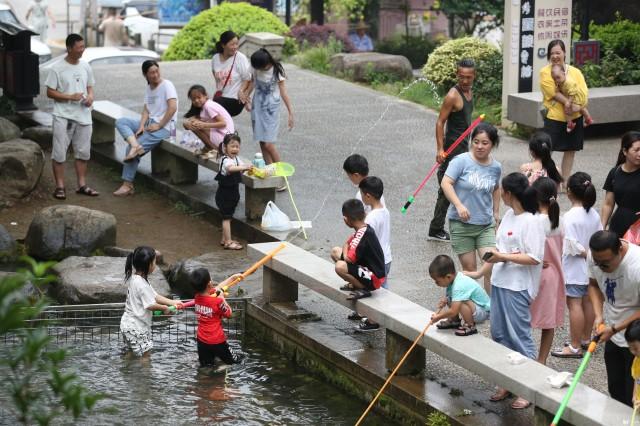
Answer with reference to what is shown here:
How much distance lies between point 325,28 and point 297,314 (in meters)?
17.1

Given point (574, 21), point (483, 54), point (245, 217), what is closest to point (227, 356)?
point (245, 217)

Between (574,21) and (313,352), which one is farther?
(574,21)

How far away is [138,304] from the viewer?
897cm

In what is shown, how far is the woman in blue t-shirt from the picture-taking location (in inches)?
345

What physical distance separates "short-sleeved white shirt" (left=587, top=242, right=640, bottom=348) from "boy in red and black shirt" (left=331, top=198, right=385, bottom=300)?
1769 millimetres

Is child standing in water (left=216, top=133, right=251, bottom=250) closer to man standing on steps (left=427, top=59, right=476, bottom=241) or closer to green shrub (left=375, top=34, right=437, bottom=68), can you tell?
man standing on steps (left=427, top=59, right=476, bottom=241)

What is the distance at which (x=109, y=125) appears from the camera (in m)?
15.6

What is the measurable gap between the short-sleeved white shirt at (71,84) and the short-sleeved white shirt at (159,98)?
26.7 inches

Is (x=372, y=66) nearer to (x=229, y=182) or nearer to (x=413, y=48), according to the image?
(x=413, y=48)

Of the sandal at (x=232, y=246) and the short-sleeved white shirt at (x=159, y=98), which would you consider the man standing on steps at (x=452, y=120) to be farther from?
the short-sleeved white shirt at (x=159, y=98)

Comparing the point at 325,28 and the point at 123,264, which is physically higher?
the point at 325,28

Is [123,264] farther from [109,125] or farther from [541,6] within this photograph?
[541,6]

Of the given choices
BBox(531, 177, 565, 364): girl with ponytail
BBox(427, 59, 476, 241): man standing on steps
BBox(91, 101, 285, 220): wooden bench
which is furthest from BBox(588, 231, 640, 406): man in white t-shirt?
BBox(91, 101, 285, 220): wooden bench

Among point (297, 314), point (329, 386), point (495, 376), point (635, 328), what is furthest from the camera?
point (297, 314)
